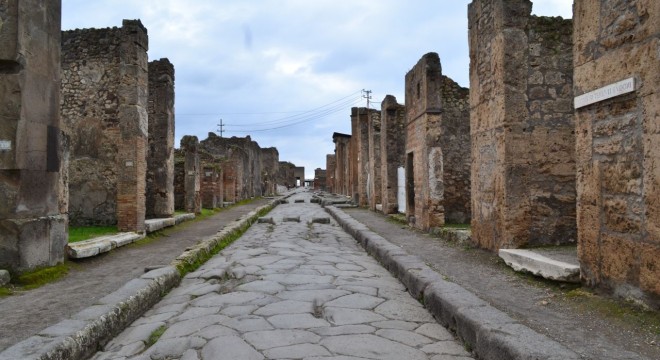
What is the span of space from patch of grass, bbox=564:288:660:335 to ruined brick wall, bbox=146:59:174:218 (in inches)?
387

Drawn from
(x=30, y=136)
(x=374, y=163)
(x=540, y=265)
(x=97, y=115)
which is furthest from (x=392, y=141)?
(x=30, y=136)

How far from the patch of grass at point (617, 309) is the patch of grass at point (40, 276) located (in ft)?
17.0

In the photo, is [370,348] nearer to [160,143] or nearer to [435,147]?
[435,147]

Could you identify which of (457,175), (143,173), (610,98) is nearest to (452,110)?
(457,175)

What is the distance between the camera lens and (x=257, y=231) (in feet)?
36.5

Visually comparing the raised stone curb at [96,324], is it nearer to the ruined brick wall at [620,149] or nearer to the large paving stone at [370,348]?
the large paving stone at [370,348]

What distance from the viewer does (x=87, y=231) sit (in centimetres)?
901

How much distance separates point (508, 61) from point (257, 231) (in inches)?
263

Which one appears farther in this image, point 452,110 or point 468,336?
point 452,110

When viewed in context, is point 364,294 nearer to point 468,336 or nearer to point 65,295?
point 468,336

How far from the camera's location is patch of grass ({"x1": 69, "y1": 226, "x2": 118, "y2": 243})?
8.11m

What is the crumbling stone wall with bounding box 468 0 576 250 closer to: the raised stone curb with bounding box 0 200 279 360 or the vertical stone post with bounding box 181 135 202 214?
the raised stone curb with bounding box 0 200 279 360

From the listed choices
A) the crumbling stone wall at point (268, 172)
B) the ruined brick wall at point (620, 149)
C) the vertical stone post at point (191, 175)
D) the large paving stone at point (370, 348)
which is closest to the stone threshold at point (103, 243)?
the vertical stone post at point (191, 175)

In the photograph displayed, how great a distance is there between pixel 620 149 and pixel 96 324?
4.12m
